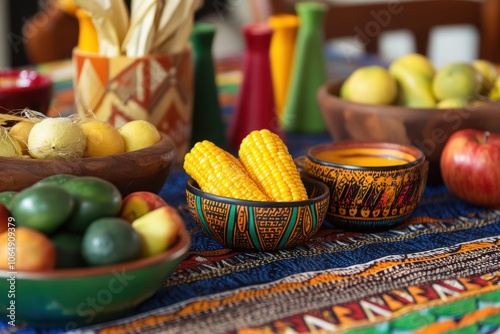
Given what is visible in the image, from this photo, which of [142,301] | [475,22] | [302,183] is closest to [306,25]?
[302,183]

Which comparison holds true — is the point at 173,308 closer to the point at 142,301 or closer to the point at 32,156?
the point at 142,301

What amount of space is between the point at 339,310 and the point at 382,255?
0.44 ft

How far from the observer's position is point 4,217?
1.82ft

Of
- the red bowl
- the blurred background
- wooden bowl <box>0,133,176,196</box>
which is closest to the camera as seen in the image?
wooden bowl <box>0,133,176,196</box>

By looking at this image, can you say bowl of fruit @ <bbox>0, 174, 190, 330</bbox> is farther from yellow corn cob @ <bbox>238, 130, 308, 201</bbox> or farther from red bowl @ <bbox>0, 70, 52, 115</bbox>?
red bowl @ <bbox>0, 70, 52, 115</bbox>

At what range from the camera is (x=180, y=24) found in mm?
951

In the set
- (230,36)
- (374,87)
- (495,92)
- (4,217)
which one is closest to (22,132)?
(4,217)

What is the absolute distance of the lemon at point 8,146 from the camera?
2.27 ft

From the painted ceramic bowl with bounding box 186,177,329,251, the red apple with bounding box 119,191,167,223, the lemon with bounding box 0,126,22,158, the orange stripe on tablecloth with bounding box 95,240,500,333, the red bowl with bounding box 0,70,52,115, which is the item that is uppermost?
the lemon with bounding box 0,126,22,158

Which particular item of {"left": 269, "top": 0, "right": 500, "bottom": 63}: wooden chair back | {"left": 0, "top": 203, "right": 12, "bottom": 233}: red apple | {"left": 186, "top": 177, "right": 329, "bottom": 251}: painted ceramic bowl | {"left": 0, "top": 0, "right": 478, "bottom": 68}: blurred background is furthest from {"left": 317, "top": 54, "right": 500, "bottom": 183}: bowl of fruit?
{"left": 0, "top": 0, "right": 478, "bottom": 68}: blurred background

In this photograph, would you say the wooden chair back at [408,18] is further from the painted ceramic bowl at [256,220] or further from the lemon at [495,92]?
the painted ceramic bowl at [256,220]

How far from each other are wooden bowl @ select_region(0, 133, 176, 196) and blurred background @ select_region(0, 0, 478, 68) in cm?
173

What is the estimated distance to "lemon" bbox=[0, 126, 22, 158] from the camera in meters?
0.69

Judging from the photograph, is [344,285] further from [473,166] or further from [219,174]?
[473,166]
